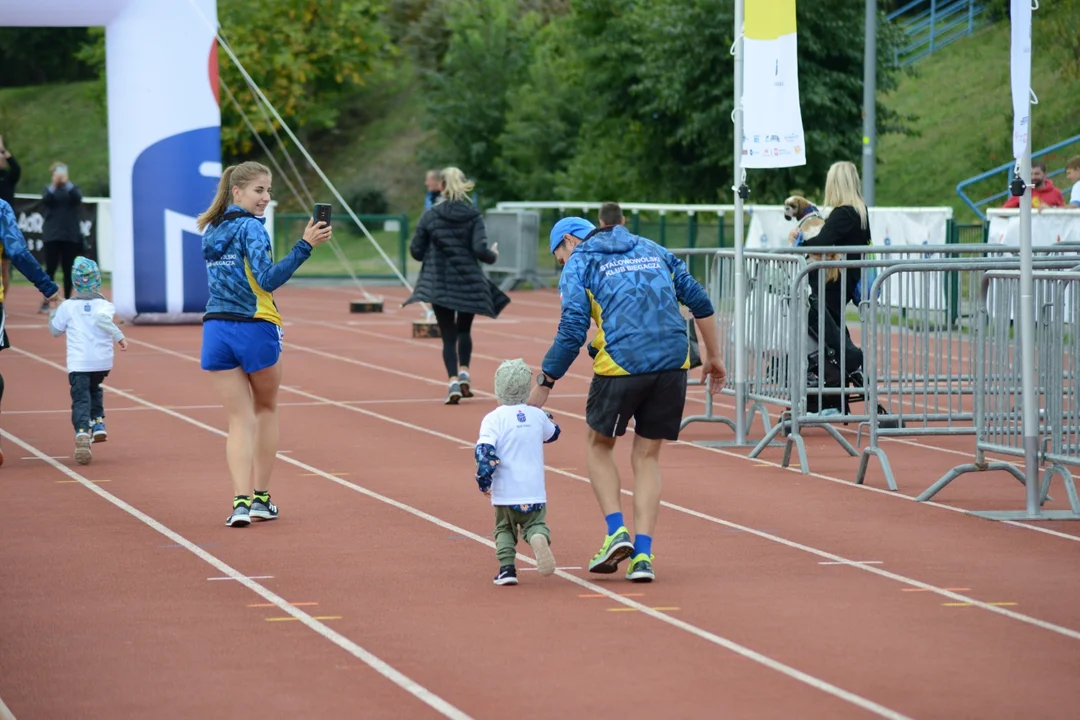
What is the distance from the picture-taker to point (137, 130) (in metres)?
22.5

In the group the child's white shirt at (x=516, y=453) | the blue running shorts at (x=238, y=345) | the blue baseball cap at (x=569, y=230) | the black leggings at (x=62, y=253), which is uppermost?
the black leggings at (x=62, y=253)

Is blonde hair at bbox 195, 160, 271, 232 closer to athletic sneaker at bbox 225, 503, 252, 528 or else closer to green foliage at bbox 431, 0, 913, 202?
athletic sneaker at bbox 225, 503, 252, 528

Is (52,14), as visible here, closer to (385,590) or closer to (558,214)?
(558,214)

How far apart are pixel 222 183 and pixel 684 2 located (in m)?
25.2

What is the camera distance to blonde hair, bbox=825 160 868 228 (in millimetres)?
13234

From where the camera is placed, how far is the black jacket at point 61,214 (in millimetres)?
25484

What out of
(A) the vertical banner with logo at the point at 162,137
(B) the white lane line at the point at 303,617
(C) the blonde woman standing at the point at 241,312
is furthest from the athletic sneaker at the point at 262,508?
(A) the vertical banner with logo at the point at 162,137

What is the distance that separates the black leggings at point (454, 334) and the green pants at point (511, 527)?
24.5 feet

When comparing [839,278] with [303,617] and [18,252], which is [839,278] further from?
[303,617]

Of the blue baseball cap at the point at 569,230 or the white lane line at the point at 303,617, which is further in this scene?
the blue baseball cap at the point at 569,230

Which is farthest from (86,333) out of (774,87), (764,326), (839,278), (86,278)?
(839,278)

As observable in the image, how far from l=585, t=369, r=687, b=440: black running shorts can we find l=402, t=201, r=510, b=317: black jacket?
727 centimetres

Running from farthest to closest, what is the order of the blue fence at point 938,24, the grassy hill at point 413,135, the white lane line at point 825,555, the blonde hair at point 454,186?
the blue fence at point 938,24 < the grassy hill at point 413,135 < the blonde hair at point 454,186 < the white lane line at point 825,555

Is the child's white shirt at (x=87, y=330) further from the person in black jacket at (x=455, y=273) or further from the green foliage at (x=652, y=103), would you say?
the green foliage at (x=652, y=103)
